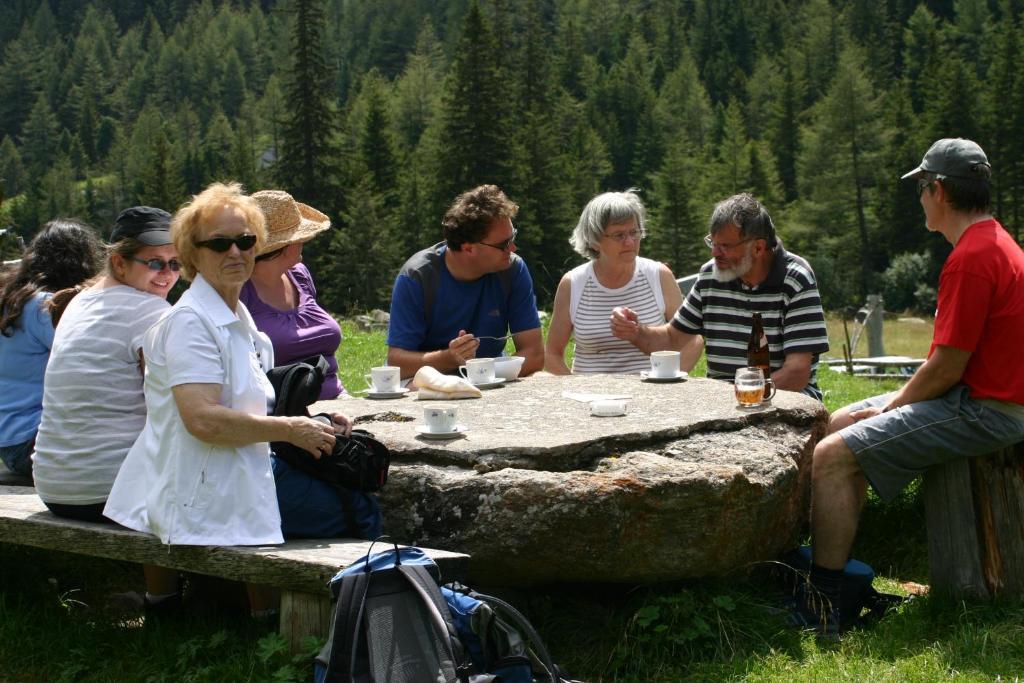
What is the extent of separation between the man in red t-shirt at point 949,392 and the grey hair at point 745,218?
979 mm

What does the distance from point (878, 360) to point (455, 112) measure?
46.1 m

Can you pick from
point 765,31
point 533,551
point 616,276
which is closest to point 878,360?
point 616,276

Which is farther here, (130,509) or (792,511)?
(792,511)

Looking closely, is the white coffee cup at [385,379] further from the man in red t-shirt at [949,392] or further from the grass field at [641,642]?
the man in red t-shirt at [949,392]

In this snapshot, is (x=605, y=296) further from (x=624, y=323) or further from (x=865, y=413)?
(x=865, y=413)

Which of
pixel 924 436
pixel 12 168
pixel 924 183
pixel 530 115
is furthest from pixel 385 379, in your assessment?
pixel 12 168

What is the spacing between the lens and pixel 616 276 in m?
6.35

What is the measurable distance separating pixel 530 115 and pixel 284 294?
6220 centimetres

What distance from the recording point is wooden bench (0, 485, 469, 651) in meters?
3.60

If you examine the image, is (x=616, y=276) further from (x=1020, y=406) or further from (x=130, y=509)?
(x=130, y=509)

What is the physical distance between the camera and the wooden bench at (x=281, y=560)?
142 inches

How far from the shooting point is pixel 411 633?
3.28m

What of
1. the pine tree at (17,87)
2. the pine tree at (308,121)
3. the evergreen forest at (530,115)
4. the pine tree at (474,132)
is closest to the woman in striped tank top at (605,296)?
the evergreen forest at (530,115)

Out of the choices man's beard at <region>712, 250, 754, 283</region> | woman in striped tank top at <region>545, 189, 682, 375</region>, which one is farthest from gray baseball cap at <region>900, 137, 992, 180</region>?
woman in striped tank top at <region>545, 189, 682, 375</region>
